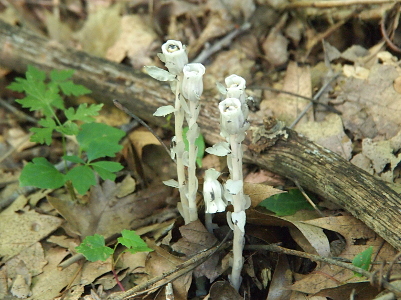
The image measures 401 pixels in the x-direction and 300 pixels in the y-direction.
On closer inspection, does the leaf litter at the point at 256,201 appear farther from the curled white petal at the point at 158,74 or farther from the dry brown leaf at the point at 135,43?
the curled white petal at the point at 158,74

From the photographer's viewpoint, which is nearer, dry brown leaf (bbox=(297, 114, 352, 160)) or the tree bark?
the tree bark

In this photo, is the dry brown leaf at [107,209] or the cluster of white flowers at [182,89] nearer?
the cluster of white flowers at [182,89]

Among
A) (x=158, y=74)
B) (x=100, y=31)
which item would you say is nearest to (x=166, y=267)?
(x=158, y=74)

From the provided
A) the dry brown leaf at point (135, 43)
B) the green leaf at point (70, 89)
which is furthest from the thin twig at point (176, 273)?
the dry brown leaf at point (135, 43)

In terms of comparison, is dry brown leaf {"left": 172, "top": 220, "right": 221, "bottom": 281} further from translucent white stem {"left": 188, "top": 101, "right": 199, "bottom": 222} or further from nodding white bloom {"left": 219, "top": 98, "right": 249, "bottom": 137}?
nodding white bloom {"left": 219, "top": 98, "right": 249, "bottom": 137}

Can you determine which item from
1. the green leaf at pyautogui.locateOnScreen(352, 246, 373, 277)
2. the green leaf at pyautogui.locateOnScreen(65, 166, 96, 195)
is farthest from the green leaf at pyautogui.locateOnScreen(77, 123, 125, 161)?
the green leaf at pyautogui.locateOnScreen(352, 246, 373, 277)

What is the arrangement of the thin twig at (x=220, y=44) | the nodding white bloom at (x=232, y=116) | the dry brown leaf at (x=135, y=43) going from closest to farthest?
the nodding white bloom at (x=232, y=116) < the thin twig at (x=220, y=44) < the dry brown leaf at (x=135, y=43)

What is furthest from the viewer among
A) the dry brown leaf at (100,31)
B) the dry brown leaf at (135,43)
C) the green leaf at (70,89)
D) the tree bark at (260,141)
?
the dry brown leaf at (100,31)
